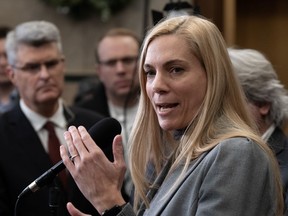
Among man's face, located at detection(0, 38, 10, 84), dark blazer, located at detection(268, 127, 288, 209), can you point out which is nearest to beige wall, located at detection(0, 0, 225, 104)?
man's face, located at detection(0, 38, 10, 84)

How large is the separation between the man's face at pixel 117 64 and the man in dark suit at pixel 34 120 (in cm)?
82

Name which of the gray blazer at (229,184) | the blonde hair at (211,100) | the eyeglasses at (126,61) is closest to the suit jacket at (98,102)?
the eyeglasses at (126,61)

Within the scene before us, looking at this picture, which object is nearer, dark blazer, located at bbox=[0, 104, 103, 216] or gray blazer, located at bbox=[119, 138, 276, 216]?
gray blazer, located at bbox=[119, 138, 276, 216]

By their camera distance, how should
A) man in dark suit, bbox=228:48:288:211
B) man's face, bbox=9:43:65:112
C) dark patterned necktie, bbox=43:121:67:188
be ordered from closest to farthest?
man in dark suit, bbox=228:48:288:211
dark patterned necktie, bbox=43:121:67:188
man's face, bbox=9:43:65:112

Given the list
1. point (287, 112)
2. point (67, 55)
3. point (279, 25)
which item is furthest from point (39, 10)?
point (287, 112)

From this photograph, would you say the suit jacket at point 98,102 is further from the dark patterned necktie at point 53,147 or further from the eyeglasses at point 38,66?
the dark patterned necktie at point 53,147

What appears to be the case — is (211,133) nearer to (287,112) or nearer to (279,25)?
(287,112)

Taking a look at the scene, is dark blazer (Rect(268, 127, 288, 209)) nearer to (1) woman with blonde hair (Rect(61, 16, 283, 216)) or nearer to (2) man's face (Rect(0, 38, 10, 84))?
(1) woman with blonde hair (Rect(61, 16, 283, 216))

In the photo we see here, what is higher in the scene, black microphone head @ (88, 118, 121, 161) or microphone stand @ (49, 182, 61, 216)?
black microphone head @ (88, 118, 121, 161)

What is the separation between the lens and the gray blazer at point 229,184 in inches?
74.7

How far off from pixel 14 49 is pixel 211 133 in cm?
197

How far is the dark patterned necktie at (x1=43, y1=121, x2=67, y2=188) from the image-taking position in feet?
11.0

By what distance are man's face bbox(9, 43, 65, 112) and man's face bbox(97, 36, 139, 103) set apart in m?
0.82

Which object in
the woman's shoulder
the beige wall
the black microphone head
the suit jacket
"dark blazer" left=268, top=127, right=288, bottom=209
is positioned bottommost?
the beige wall
